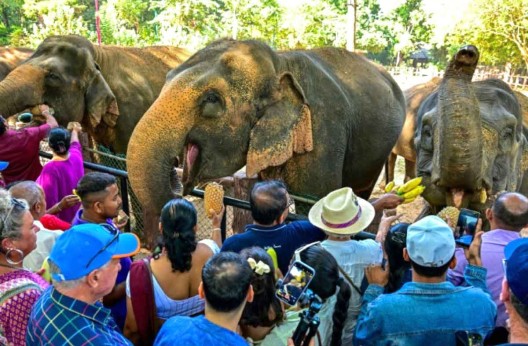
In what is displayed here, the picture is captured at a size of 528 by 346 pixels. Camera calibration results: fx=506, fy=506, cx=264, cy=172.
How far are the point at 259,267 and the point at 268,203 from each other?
2.93 ft

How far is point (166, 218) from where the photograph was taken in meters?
2.75

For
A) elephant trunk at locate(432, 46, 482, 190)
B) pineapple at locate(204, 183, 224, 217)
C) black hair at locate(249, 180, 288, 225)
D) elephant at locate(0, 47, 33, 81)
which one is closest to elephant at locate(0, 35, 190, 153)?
elephant at locate(0, 47, 33, 81)

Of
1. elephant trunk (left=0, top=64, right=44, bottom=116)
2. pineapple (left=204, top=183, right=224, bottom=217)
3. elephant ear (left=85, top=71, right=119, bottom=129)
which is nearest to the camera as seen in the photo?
pineapple (left=204, top=183, right=224, bottom=217)

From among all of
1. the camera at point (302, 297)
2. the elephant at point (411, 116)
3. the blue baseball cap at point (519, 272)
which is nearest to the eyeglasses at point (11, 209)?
the camera at point (302, 297)

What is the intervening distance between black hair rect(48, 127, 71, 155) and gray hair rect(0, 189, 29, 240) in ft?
6.59

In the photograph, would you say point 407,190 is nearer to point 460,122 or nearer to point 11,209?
point 460,122

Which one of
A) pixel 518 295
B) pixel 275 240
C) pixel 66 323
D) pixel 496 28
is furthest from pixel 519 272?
pixel 496 28

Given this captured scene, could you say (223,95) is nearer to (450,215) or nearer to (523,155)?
(450,215)

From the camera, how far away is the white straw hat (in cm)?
294

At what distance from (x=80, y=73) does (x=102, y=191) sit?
454 centimetres

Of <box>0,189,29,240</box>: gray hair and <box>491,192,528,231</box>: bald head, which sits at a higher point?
<box>0,189,29,240</box>: gray hair

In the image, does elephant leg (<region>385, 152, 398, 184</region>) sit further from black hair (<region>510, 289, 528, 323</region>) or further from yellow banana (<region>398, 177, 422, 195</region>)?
black hair (<region>510, 289, 528, 323</region>)

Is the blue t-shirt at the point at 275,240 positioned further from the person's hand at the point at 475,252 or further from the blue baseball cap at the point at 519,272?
the blue baseball cap at the point at 519,272

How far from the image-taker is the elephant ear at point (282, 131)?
15.8ft
